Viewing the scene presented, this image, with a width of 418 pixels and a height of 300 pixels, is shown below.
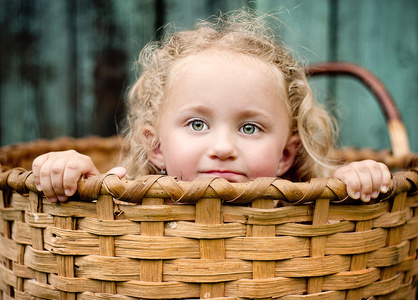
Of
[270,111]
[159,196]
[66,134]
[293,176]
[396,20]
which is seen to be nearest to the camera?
[159,196]

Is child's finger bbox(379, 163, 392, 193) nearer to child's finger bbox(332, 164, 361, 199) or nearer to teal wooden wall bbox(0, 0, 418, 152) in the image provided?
child's finger bbox(332, 164, 361, 199)

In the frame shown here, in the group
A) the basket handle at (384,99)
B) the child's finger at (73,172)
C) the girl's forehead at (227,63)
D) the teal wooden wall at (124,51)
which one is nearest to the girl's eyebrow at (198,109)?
the girl's forehead at (227,63)

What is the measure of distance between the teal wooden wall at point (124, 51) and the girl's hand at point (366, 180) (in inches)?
42.4

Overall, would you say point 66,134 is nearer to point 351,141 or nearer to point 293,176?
point 293,176

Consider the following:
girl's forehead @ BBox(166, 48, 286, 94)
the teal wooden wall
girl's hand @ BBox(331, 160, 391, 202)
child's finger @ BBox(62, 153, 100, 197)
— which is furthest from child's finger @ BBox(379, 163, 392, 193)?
the teal wooden wall

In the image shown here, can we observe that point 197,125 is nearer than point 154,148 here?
Yes

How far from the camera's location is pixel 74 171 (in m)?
0.65

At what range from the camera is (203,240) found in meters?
0.62

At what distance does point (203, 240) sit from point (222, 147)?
255 mm

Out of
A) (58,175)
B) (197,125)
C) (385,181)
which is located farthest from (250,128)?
(58,175)

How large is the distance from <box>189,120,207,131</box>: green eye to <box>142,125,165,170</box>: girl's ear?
173 mm

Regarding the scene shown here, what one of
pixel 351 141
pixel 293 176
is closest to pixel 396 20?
pixel 351 141

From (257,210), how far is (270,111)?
0.38 m

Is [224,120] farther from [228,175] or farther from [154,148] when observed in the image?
[154,148]
